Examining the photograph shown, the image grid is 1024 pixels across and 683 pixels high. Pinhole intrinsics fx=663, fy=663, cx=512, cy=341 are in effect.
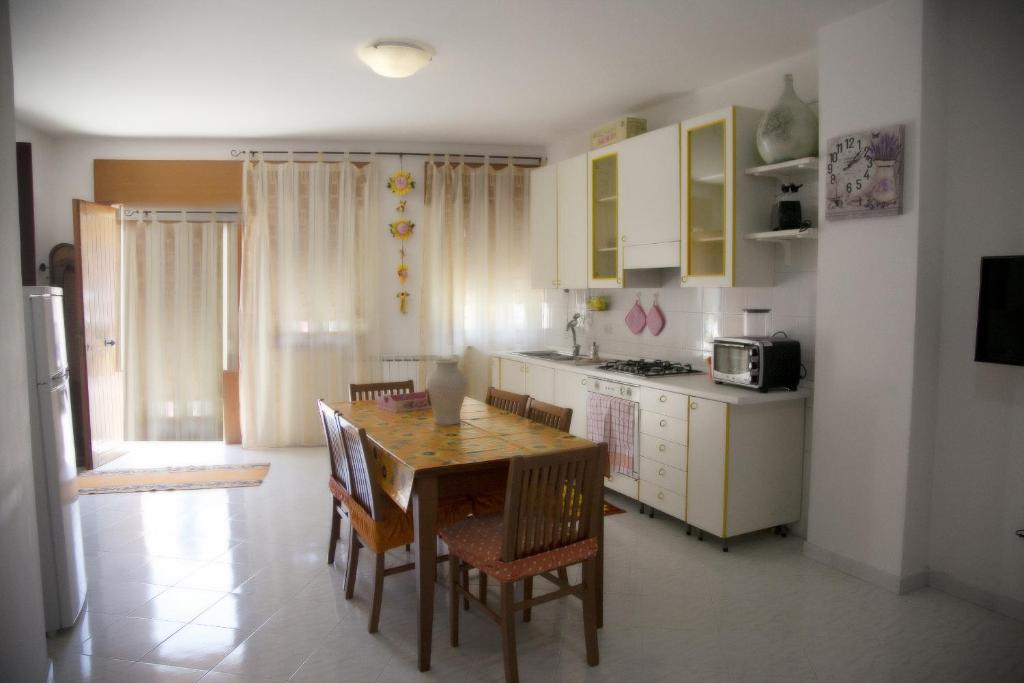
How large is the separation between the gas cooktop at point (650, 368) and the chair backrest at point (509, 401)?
0.97 m

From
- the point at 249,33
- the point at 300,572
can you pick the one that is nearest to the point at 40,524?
the point at 300,572

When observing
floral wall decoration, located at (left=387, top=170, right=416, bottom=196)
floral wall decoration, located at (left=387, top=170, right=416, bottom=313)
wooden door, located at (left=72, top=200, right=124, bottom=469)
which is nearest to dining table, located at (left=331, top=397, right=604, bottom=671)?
floral wall decoration, located at (left=387, top=170, right=416, bottom=313)

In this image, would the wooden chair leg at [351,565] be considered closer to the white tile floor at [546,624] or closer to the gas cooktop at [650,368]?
the white tile floor at [546,624]

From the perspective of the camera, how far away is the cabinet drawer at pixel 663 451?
142 inches

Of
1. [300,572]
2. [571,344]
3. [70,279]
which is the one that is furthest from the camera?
[571,344]

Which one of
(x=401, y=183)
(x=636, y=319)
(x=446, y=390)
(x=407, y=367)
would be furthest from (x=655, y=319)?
(x=401, y=183)

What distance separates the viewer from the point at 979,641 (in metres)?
2.58

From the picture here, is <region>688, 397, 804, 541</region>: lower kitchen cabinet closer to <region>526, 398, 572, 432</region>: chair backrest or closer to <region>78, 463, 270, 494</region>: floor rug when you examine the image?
<region>526, 398, 572, 432</region>: chair backrest

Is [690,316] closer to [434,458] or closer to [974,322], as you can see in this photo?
[974,322]

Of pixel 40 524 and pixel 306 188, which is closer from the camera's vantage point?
pixel 40 524

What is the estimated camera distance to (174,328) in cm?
656

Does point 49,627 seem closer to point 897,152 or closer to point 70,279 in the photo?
point 70,279

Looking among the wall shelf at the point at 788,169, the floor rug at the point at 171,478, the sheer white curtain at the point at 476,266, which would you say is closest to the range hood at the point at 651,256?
the wall shelf at the point at 788,169

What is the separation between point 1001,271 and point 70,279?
6105mm
